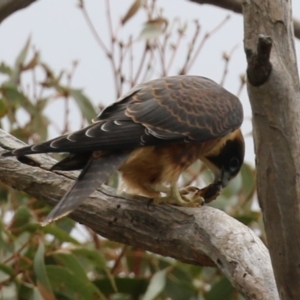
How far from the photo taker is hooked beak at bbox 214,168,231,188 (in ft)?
8.58

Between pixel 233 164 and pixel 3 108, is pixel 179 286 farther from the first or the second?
pixel 3 108

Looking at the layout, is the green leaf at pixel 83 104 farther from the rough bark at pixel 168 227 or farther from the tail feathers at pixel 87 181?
the tail feathers at pixel 87 181

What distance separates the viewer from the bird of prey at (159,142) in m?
2.08

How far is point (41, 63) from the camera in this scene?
3.12 m

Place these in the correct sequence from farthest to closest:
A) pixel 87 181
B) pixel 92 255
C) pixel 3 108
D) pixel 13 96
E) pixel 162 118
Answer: pixel 13 96 < pixel 3 108 < pixel 92 255 < pixel 162 118 < pixel 87 181

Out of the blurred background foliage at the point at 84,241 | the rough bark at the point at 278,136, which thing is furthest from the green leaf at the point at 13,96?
the rough bark at the point at 278,136

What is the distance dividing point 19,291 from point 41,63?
0.94 meters

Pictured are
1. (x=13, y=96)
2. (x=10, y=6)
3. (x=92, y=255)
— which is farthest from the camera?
(x=13, y=96)

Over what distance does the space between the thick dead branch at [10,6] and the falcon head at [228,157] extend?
0.77 metres

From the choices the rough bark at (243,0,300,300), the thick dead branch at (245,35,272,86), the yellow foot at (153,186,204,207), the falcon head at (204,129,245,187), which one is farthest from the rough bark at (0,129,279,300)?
the thick dead branch at (245,35,272,86)

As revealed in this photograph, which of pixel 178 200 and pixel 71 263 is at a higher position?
pixel 178 200

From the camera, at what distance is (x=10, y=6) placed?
241cm

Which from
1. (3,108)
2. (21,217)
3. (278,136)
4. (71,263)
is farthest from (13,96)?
(278,136)

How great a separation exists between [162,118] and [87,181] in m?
0.34
